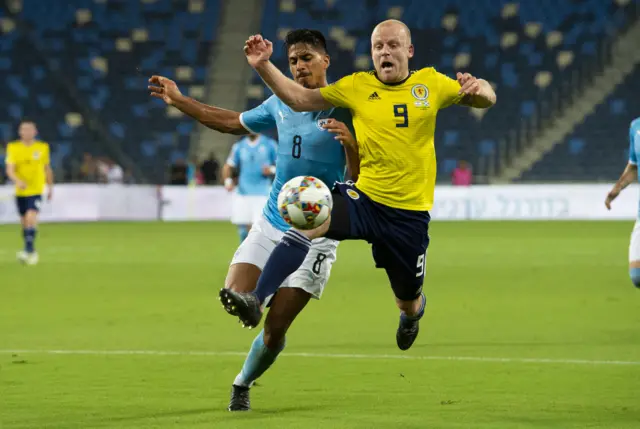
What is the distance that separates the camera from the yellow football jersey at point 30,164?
753 inches

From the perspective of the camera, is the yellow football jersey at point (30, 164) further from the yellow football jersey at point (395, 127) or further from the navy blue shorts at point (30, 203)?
the yellow football jersey at point (395, 127)

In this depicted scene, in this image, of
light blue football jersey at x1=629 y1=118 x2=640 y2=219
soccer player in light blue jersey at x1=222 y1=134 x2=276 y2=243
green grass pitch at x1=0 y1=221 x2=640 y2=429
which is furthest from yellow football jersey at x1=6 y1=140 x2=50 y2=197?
light blue football jersey at x1=629 y1=118 x2=640 y2=219

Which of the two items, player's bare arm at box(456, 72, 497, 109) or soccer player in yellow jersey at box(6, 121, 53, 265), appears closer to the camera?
player's bare arm at box(456, 72, 497, 109)

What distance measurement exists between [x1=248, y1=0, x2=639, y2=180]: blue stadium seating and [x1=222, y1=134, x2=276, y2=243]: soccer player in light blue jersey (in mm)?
18898

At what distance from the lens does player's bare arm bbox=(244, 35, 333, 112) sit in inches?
247

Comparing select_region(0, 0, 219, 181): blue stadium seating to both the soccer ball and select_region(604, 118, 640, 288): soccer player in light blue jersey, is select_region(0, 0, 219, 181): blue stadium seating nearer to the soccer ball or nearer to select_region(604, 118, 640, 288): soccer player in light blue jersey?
select_region(604, 118, 640, 288): soccer player in light blue jersey

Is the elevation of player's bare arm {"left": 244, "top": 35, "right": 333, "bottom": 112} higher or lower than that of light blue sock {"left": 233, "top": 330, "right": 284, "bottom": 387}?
higher

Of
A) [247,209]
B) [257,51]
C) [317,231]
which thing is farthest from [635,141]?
[247,209]

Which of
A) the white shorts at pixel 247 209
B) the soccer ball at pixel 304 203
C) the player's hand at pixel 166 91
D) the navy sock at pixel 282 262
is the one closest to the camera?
the soccer ball at pixel 304 203

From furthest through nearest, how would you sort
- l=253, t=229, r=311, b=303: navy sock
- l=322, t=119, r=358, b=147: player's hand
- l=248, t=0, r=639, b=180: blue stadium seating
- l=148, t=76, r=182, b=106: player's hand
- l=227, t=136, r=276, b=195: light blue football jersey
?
1. l=248, t=0, r=639, b=180: blue stadium seating
2. l=227, t=136, r=276, b=195: light blue football jersey
3. l=148, t=76, r=182, b=106: player's hand
4. l=322, t=119, r=358, b=147: player's hand
5. l=253, t=229, r=311, b=303: navy sock

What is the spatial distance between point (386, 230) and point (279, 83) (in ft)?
3.55

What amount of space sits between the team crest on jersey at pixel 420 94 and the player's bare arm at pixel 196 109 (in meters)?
1.04

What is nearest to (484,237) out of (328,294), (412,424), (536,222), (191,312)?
(536,222)

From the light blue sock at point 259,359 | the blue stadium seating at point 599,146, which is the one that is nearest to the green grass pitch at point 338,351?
the light blue sock at point 259,359
